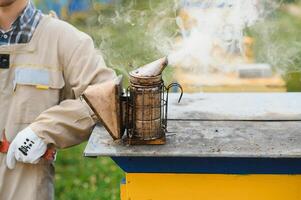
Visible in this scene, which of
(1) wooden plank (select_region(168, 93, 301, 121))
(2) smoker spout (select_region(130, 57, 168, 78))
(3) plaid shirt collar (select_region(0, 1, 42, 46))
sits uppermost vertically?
(3) plaid shirt collar (select_region(0, 1, 42, 46))

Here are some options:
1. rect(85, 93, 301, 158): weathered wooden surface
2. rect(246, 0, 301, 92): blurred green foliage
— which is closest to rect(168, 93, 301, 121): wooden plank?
rect(85, 93, 301, 158): weathered wooden surface

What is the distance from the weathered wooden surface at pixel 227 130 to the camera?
94.0 inches

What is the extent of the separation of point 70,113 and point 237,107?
0.85 metres

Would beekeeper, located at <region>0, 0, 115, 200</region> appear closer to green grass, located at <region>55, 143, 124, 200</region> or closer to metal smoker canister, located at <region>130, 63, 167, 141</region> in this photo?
metal smoker canister, located at <region>130, 63, 167, 141</region>

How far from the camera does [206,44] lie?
3.41 metres

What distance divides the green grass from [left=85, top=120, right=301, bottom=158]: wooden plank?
82.9 inches

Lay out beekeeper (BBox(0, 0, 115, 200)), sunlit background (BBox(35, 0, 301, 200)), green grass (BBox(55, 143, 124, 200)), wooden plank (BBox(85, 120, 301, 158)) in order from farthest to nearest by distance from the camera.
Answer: green grass (BBox(55, 143, 124, 200)), sunlit background (BBox(35, 0, 301, 200)), beekeeper (BBox(0, 0, 115, 200)), wooden plank (BBox(85, 120, 301, 158))

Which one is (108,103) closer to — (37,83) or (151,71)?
(151,71)

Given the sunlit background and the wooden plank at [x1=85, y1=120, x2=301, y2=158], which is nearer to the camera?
the wooden plank at [x1=85, y1=120, x2=301, y2=158]

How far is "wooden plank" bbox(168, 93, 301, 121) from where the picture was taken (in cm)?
285

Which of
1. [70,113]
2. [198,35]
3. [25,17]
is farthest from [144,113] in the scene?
[198,35]

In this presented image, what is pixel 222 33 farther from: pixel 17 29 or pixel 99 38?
pixel 17 29

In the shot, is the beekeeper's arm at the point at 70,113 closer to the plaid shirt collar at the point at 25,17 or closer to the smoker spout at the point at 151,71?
the plaid shirt collar at the point at 25,17

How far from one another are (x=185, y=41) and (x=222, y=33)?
0.22m
